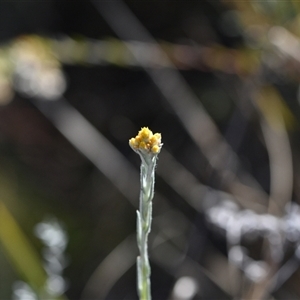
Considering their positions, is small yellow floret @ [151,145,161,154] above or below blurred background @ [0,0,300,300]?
below

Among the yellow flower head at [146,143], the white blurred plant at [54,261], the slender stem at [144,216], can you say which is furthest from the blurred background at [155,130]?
the yellow flower head at [146,143]

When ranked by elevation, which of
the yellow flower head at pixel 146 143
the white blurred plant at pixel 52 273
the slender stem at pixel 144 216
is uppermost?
the white blurred plant at pixel 52 273

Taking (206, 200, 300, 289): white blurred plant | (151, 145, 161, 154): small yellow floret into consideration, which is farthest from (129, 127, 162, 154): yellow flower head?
(206, 200, 300, 289): white blurred plant

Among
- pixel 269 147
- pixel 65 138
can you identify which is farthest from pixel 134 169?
pixel 269 147

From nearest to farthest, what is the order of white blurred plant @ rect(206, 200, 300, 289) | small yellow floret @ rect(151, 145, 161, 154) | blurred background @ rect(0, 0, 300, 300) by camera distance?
1. small yellow floret @ rect(151, 145, 161, 154)
2. white blurred plant @ rect(206, 200, 300, 289)
3. blurred background @ rect(0, 0, 300, 300)

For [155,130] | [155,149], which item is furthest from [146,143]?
[155,130]

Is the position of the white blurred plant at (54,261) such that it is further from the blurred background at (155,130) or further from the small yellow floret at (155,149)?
the small yellow floret at (155,149)

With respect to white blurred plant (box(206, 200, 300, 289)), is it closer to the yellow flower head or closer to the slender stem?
the slender stem

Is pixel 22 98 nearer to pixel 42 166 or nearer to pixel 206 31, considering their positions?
pixel 42 166
